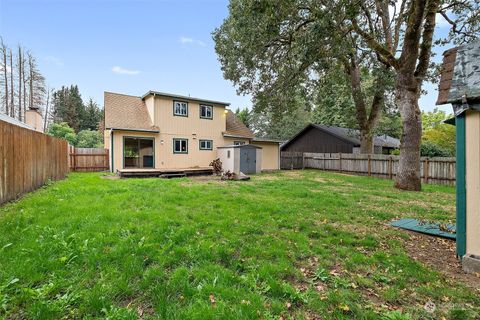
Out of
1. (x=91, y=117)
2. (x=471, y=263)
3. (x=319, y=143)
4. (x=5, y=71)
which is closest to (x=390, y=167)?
(x=319, y=143)

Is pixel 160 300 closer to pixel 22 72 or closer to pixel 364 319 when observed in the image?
pixel 364 319

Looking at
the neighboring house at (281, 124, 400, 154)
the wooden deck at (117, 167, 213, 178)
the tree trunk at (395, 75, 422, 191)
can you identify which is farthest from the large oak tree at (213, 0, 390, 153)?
the wooden deck at (117, 167, 213, 178)

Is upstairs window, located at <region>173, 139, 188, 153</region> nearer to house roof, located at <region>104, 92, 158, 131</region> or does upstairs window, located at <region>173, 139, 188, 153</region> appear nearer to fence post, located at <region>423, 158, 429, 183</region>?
house roof, located at <region>104, 92, 158, 131</region>

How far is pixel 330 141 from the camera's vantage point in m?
22.2

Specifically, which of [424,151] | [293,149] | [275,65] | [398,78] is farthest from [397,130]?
[275,65]

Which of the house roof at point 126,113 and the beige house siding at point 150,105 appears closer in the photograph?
the house roof at point 126,113

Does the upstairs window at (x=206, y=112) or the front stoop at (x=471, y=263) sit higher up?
the upstairs window at (x=206, y=112)

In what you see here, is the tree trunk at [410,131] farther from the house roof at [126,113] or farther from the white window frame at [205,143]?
the house roof at [126,113]

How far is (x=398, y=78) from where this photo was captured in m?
9.48

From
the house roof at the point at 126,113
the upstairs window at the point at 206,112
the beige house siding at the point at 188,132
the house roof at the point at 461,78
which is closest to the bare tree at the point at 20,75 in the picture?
the house roof at the point at 126,113

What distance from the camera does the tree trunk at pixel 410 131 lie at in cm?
933

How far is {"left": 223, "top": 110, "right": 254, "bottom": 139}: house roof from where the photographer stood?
1786 cm

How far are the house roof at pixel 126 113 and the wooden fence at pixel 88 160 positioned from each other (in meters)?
2.76

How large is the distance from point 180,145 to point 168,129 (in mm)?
1242
